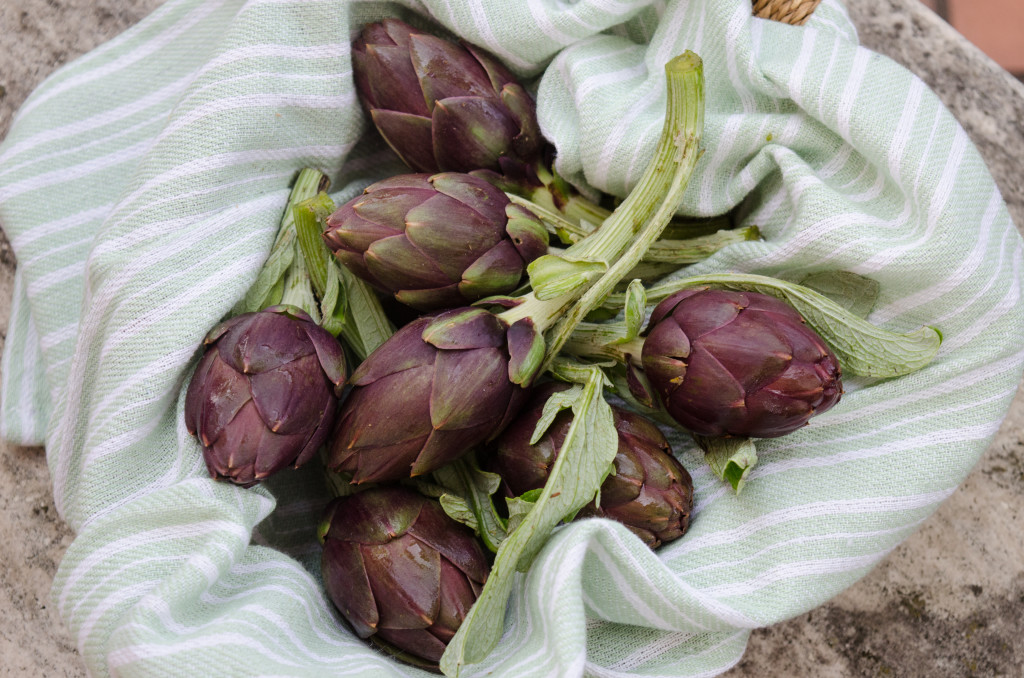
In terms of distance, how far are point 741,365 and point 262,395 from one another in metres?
0.32

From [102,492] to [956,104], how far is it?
803 millimetres

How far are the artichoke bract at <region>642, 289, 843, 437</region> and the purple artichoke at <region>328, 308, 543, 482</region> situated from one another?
97 mm

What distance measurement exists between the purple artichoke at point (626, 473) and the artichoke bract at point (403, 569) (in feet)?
0.20

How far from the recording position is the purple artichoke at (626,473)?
23.5 inches

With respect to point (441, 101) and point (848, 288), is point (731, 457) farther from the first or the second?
point (441, 101)

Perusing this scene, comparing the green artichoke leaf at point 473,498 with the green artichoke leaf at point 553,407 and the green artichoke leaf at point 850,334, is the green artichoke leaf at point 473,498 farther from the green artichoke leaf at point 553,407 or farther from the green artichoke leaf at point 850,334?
the green artichoke leaf at point 850,334

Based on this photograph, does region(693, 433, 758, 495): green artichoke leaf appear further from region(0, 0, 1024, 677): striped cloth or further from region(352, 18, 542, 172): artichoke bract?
region(352, 18, 542, 172): artichoke bract

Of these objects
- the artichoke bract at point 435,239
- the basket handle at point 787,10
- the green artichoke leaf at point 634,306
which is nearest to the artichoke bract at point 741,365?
the green artichoke leaf at point 634,306

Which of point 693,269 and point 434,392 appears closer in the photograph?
point 434,392

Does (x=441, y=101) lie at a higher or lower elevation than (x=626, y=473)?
higher

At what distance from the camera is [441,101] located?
639 millimetres

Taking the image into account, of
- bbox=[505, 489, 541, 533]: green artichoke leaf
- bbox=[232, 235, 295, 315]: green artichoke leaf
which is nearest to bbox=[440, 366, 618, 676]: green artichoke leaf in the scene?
bbox=[505, 489, 541, 533]: green artichoke leaf

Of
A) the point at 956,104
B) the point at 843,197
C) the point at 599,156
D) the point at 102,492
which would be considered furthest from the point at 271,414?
the point at 956,104

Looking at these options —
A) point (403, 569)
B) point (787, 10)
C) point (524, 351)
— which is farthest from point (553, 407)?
point (787, 10)
